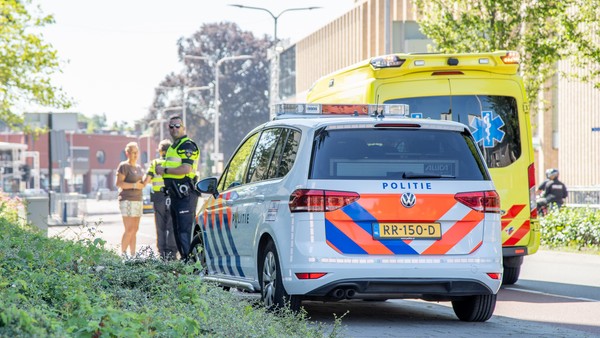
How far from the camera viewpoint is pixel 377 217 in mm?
9281

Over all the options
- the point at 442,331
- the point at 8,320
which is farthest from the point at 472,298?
the point at 8,320

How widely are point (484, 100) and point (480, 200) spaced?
4.36 metres

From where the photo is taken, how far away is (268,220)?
984 centimetres

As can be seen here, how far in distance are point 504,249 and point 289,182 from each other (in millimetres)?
4589

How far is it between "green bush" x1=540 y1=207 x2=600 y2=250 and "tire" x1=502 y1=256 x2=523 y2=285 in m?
8.37

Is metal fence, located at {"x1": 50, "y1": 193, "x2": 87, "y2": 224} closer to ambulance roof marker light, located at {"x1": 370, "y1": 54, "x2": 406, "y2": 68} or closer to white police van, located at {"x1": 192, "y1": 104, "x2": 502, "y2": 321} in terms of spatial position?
ambulance roof marker light, located at {"x1": 370, "y1": 54, "x2": 406, "y2": 68}

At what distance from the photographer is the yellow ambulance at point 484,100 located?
44.9 feet

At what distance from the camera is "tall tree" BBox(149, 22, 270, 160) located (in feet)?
272

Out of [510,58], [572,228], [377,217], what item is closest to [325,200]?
[377,217]

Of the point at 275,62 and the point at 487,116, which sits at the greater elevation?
the point at 275,62

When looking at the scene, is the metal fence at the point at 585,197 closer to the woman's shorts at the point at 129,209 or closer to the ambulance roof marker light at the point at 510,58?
the woman's shorts at the point at 129,209

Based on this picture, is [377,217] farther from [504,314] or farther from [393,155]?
[504,314]

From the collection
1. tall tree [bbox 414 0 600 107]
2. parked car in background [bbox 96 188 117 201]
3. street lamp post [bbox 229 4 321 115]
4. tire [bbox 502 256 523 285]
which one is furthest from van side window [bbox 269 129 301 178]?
parked car in background [bbox 96 188 117 201]

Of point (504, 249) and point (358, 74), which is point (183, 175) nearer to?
point (358, 74)
